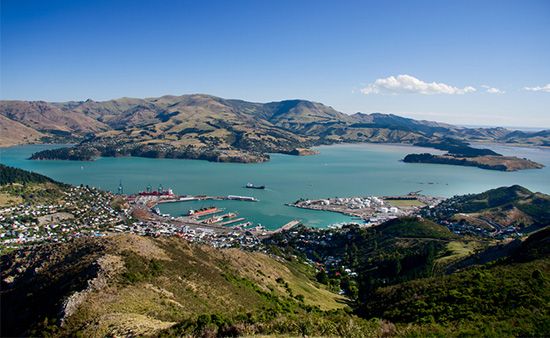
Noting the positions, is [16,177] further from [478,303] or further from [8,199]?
[478,303]

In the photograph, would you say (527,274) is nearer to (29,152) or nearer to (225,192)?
(225,192)

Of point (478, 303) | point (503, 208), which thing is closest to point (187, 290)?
point (478, 303)

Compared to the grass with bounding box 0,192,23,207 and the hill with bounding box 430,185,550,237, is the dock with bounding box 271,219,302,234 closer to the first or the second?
the hill with bounding box 430,185,550,237

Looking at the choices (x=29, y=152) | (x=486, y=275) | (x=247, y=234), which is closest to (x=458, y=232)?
(x=247, y=234)

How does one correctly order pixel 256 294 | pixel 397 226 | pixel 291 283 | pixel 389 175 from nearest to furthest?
pixel 256 294 → pixel 291 283 → pixel 397 226 → pixel 389 175

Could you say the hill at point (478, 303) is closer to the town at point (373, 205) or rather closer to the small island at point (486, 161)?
the town at point (373, 205)

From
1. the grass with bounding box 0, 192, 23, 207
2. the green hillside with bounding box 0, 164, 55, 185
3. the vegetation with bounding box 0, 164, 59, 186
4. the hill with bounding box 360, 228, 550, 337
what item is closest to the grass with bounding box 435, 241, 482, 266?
the hill with bounding box 360, 228, 550, 337
